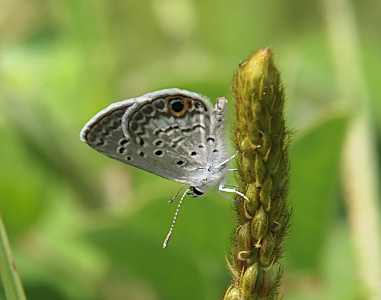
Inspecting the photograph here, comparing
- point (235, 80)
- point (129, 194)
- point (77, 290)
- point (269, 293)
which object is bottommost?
point (77, 290)

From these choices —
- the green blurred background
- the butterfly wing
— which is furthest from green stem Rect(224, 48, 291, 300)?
the butterfly wing

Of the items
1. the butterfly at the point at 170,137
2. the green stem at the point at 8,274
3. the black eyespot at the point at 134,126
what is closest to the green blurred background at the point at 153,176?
the butterfly at the point at 170,137

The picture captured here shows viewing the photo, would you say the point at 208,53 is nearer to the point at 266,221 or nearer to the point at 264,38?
the point at 264,38

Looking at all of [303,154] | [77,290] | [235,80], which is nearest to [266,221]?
[235,80]

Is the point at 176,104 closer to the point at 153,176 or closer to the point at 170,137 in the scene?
the point at 170,137

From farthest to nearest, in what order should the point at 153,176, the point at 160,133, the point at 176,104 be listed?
1. the point at 153,176
2. the point at 160,133
3. the point at 176,104

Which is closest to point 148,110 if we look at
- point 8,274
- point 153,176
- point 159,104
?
point 159,104
